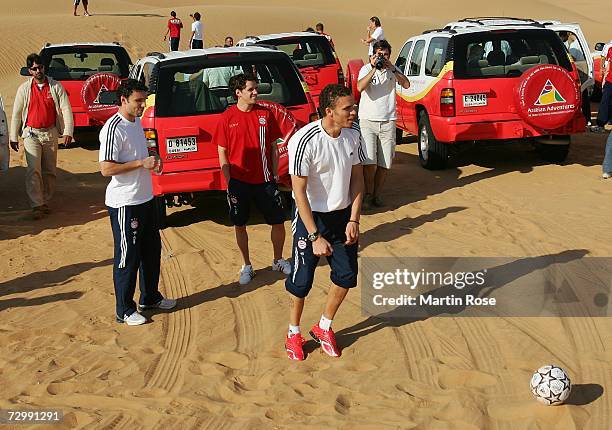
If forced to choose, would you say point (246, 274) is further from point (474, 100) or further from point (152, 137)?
point (474, 100)

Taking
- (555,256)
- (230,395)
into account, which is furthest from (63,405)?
(555,256)

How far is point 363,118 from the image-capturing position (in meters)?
10.5

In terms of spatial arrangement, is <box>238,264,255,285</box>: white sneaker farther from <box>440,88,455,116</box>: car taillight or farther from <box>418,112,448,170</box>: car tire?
<box>418,112,448,170</box>: car tire

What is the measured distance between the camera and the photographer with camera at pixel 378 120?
1045 cm

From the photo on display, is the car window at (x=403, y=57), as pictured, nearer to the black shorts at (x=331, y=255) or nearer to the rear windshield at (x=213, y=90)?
the rear windshield at (x=213, y=90)

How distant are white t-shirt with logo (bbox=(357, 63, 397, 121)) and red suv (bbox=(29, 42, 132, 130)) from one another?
5.62 metres

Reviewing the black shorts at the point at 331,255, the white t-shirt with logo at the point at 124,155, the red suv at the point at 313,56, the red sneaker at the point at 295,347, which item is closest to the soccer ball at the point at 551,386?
the black shorts at the point at 331,255

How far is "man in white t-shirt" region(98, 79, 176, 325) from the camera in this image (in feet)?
22.1

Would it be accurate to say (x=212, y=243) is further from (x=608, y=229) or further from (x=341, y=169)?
(x=608, y=229)

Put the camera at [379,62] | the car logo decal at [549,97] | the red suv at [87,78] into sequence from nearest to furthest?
the camera at [379,62]
the car logo decal at [549,97]
the red suv at [87,78]

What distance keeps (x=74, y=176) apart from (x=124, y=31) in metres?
25.6

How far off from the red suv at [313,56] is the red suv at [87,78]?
254 centimetres

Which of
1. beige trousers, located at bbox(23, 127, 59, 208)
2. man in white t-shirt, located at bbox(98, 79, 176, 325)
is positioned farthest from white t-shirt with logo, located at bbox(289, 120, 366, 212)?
beige trousers, located at bbox(23, 127, 59, 208)

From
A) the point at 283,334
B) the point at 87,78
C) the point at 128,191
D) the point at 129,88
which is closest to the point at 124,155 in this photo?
the point at 128,191
